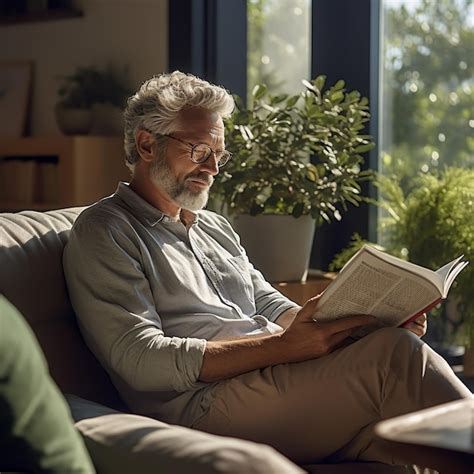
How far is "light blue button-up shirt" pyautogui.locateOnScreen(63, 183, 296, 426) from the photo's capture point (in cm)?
246

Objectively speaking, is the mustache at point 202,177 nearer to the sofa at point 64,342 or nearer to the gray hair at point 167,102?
the gray hair at point 167,102

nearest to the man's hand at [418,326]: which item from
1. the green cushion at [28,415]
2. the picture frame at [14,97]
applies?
the green cushion at [28,415]

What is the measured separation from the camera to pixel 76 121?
507 cm

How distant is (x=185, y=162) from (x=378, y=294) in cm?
63

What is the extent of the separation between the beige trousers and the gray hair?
683mm

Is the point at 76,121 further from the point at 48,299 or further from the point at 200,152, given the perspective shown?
the point at 48,299

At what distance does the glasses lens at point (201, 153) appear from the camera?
111 inches

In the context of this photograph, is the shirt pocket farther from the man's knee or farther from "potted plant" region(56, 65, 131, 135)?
"potted plant" region(56, 65, 131, 135)

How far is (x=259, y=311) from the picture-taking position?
118 inches

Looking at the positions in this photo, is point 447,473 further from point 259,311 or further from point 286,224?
point 286,224

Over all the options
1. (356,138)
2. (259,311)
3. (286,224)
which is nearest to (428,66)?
(356,138)

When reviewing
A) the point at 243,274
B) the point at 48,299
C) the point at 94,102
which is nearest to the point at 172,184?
the point at 243,274

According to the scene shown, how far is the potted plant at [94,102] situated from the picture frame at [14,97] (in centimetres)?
43

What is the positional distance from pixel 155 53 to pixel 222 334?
2.47 metres
